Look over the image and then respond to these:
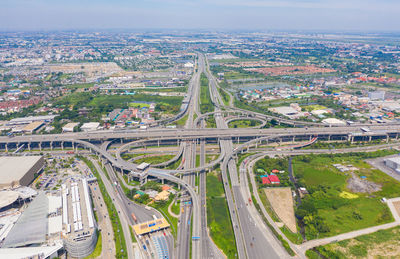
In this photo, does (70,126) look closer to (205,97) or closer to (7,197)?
(7,197)

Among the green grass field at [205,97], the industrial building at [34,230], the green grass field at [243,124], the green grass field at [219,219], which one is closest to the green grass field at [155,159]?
the green grass field at [219,219]

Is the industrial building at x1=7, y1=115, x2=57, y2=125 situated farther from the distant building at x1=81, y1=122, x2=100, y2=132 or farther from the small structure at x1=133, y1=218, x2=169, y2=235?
the small structure at x1=133, y1=218, x2=169, y2=235

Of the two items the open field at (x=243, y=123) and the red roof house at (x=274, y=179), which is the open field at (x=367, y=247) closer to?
the red roof house at (x=274, y=179)

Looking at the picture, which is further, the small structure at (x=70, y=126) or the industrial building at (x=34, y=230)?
the small structure at (x=70, y=126)

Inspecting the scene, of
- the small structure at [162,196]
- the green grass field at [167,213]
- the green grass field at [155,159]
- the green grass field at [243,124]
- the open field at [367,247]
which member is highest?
the green grass field at [243,124]

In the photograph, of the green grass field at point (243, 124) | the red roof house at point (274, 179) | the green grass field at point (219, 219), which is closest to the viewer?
the green grass field at point (219, 219)

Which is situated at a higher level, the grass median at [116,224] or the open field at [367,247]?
the open field at [367,247]

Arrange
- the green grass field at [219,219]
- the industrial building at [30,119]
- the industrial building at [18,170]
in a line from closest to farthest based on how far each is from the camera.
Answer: the green grass field at [219,219] < the industrial building at [18,170] < the industrial building at [30,119]
